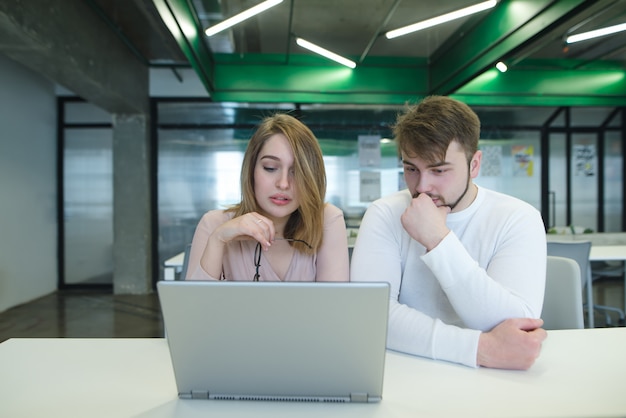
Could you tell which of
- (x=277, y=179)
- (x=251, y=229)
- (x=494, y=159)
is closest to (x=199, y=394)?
(x=251, y=229)

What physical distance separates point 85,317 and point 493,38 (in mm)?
4432

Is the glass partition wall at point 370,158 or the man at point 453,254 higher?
the glass partition wall at point 370,158

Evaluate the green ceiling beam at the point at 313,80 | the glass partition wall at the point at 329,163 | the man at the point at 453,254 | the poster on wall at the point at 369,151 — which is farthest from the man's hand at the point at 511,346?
the poster on wall at the point at 369,151

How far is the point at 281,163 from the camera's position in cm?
140

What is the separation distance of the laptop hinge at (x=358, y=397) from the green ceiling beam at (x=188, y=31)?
259 cm

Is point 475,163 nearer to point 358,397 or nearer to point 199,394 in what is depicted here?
point 358,397

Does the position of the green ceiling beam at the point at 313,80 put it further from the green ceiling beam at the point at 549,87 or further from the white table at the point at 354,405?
the white table at the point at 354,405

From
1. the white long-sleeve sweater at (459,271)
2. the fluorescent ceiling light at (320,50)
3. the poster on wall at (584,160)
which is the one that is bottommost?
the white long-sleeve sweater at (459,271)

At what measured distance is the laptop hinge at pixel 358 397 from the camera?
2.54 ft

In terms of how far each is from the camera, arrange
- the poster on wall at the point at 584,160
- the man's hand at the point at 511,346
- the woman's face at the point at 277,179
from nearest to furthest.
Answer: the man's hand at the point at 511,346
the woman's face at the point at 277,179
the poster on wall at the point at 584,160

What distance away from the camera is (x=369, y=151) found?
597cm

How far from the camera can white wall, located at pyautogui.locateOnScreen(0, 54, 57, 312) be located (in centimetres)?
458

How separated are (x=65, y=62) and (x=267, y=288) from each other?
3203mm

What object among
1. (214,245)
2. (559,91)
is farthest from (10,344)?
(559,91)
